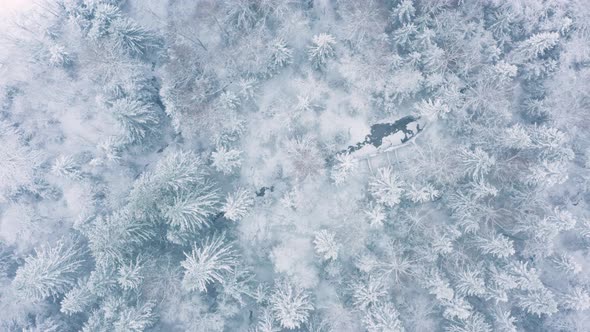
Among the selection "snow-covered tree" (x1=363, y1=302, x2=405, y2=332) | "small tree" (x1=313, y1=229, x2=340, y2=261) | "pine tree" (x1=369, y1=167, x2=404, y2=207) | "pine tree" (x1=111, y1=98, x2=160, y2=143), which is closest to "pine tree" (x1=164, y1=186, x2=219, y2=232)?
"pine tree" (x1=111, y1=98, x2=160, y2=143)

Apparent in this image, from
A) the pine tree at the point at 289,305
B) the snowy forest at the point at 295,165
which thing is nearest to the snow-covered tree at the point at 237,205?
the snowy forest at the point at 295,165

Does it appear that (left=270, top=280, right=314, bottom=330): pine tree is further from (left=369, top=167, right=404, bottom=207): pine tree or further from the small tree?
(left=369, top=167, right=404, bottom=207): pine tree

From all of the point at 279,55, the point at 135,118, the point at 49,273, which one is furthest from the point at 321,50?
the point at 49,273

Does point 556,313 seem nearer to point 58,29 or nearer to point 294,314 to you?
point 294,314

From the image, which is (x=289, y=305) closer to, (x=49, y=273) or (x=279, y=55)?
(x=49, y=273)

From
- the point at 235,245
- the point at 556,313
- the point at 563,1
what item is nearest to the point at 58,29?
the point at 235,245
